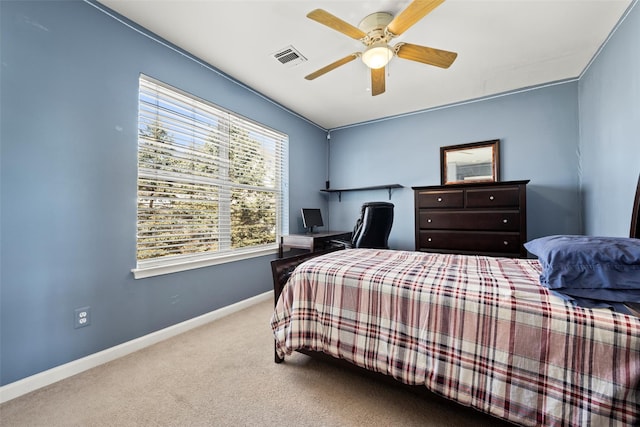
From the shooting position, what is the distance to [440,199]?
3072mm

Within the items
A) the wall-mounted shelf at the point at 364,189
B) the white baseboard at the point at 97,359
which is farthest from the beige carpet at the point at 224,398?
the wall-mounted shelf at the point at 364,189

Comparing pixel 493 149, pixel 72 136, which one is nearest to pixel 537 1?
pixel 493 149

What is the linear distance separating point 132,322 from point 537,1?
397cm

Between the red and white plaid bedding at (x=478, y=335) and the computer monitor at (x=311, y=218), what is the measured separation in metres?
2.12

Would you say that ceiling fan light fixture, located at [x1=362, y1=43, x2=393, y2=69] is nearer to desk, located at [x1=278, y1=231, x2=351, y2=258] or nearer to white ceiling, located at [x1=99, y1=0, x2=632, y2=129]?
white ceiling, located at [x1=99, y1=0, x2=632, y2=129]

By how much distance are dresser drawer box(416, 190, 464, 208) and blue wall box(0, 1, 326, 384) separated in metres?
2.88

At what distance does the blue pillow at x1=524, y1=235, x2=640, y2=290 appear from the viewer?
967 mm

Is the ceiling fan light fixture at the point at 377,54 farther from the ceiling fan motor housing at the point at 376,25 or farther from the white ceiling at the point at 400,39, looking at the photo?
the white ceiling at the point at 400,39

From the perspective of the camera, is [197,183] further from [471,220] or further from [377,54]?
[471,220]

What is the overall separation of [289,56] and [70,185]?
2.09 m

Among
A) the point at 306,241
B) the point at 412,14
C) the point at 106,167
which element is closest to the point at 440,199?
the point at 306,241

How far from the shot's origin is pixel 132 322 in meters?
2.00

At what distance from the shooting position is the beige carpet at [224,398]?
4.27 feet

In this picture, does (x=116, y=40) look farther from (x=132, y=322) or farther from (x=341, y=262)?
(x=341, y=262)
